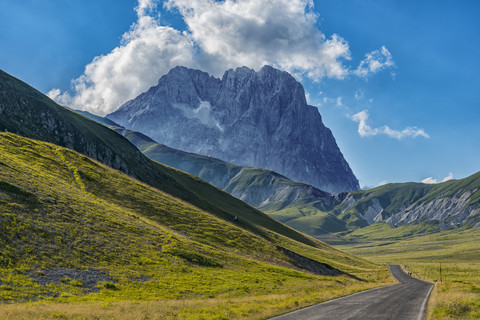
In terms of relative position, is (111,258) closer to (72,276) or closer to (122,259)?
(122,259)

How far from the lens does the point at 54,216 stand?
41438mm

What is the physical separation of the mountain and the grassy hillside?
16 centimetres

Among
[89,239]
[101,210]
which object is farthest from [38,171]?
[89,239]

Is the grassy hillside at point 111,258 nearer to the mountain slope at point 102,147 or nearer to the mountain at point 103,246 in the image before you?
the mountain at point 103,246

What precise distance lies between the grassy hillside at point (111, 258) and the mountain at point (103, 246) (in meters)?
0.16

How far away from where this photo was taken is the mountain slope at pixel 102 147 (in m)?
109

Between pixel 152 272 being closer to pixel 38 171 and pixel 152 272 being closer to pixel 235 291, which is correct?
pixel 235 291

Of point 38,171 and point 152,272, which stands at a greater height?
point 38,171

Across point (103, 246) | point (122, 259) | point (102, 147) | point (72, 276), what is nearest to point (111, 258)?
point (122, 259)

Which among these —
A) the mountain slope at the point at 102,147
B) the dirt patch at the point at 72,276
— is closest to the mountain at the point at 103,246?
the dirt patch at the point at 72,276

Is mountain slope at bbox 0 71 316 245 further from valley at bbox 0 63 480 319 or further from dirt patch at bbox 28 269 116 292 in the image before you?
dirt patch at bbox 28 269 116 292

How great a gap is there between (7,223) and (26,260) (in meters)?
6.77

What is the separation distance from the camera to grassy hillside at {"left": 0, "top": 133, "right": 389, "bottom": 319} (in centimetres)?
2542

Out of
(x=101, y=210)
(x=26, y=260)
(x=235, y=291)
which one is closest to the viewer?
(x=26, y=260)
